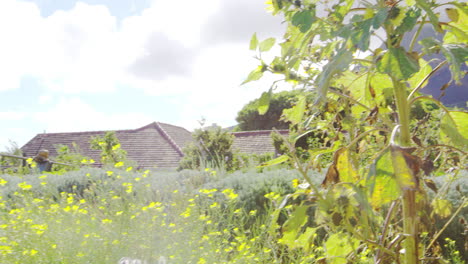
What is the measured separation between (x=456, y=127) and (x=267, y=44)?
67cm

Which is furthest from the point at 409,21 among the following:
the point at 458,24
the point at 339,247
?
the point at 339,247

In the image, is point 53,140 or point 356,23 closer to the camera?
point 356,23

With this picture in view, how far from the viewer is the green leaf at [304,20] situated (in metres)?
1.44

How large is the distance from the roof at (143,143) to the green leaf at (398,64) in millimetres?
17829

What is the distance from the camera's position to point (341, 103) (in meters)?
2.07

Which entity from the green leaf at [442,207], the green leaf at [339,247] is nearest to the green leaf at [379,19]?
the green leaf at [339,247]

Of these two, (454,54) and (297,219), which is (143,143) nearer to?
(297,219)

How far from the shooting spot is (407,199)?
149 cm

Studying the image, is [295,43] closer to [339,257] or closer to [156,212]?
[339,257]

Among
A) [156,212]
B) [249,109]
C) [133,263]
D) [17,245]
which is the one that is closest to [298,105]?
[133,263]

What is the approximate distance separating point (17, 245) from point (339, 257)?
1.81 metres

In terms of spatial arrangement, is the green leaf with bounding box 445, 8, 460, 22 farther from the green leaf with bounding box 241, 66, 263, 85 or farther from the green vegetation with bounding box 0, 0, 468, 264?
the green leaf with bounding box 241, 66, 263, 85

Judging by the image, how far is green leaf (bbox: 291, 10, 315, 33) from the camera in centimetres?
144

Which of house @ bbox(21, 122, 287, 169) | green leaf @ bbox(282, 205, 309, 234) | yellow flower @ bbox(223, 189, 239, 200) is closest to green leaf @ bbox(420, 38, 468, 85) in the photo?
green leaf @ bbox(282, 205, 309, 234)
